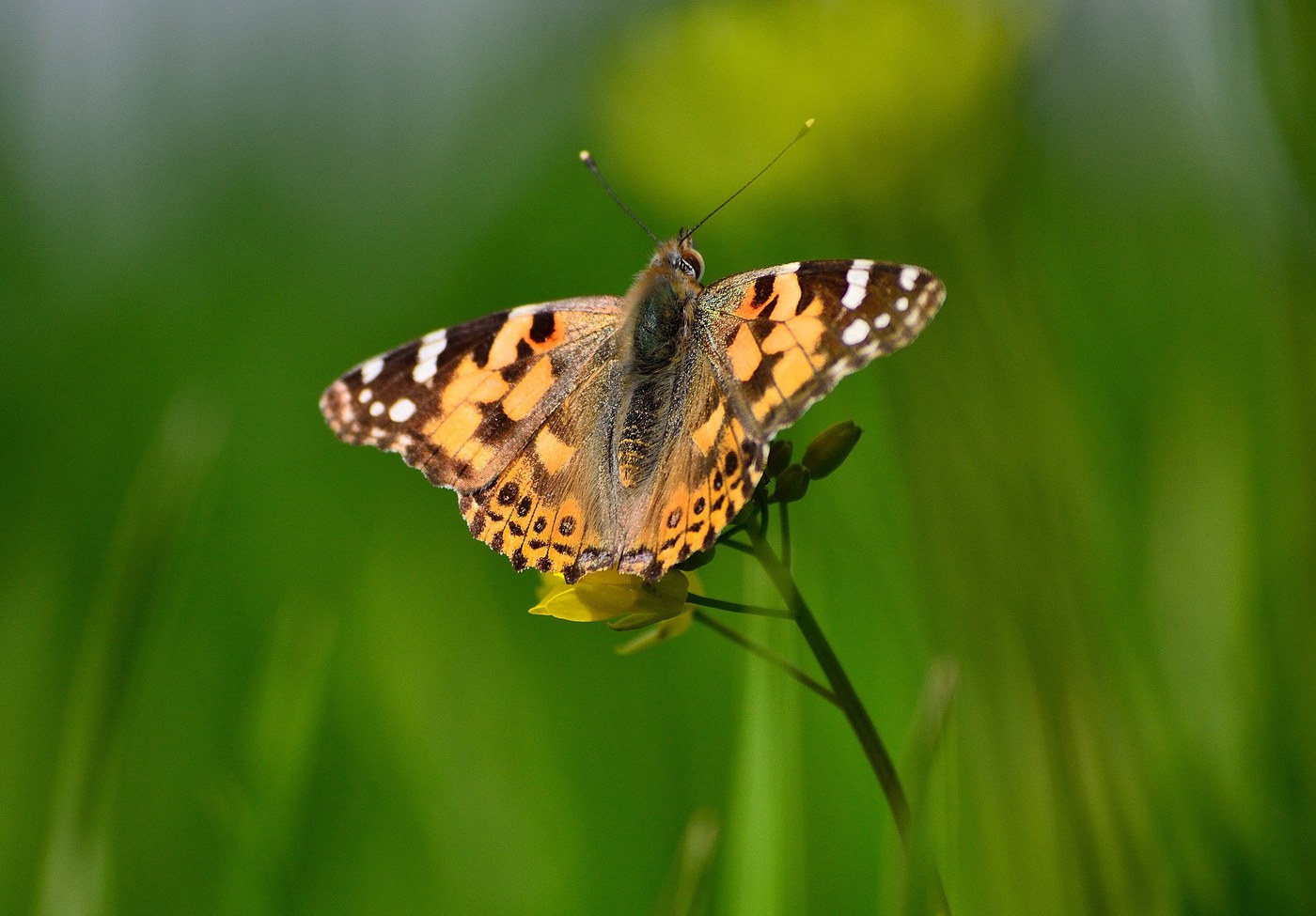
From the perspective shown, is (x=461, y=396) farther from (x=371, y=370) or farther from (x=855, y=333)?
(x=855, y=333)

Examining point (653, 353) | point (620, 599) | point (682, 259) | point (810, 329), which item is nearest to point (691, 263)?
point (682, 259)

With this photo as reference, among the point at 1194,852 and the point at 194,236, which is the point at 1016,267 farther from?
the point at 194,236

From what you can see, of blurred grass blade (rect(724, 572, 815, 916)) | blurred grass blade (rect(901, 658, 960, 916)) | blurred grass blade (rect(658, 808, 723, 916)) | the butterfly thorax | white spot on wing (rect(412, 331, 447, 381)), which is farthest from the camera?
white spot on wing (rect(412, 331, 447, 381))

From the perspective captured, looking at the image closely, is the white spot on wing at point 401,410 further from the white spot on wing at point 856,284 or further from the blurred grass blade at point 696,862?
the blurred grass blade at point 696,862

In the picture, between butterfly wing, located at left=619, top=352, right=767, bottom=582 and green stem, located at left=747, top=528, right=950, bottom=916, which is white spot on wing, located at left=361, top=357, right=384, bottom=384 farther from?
green stem, located at left=747, top=528, right=950, bottom=916

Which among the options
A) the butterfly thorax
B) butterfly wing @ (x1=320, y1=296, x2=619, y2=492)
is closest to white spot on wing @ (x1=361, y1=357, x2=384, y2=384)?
butterfly wing @ (x1=320, y1=296, x2=619, y2=492)

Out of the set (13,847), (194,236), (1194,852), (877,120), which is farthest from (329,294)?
(1194,852)
